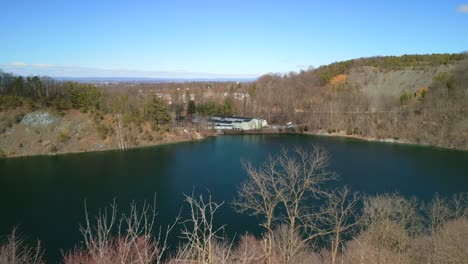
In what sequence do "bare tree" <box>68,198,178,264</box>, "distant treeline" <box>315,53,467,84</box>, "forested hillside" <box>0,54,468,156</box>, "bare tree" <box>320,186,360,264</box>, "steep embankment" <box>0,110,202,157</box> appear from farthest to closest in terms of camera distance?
"distant treeline" <box>315,53,467,84</box>, "forested hillside" <box>0,54,468,156</box>, "steep embankment" <box>0,110,202,157</box>, "bare tree" <box>320,186,360,264</box>, "bare tree" <box>68,198,178,264</box>

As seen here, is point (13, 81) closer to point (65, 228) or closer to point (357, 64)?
point (65, 228)

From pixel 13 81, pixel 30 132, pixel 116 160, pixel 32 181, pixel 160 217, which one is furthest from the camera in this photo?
pixel 13 81

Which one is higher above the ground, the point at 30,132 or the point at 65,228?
the point at 30,132

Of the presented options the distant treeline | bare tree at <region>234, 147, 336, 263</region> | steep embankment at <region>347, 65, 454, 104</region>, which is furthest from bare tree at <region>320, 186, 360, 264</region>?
the distant treeline

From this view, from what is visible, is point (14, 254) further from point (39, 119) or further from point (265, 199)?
point (39, 119)

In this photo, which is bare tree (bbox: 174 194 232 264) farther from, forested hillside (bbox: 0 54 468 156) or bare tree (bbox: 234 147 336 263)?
forested hillside (bbox: 0 54 468 156)

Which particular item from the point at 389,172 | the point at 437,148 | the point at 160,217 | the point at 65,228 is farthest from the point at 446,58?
the point at 65,228

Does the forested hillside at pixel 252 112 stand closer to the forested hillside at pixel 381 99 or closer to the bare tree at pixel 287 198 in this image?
the forested hillside at pixel 381 99

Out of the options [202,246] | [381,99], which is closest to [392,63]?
[381,99]
